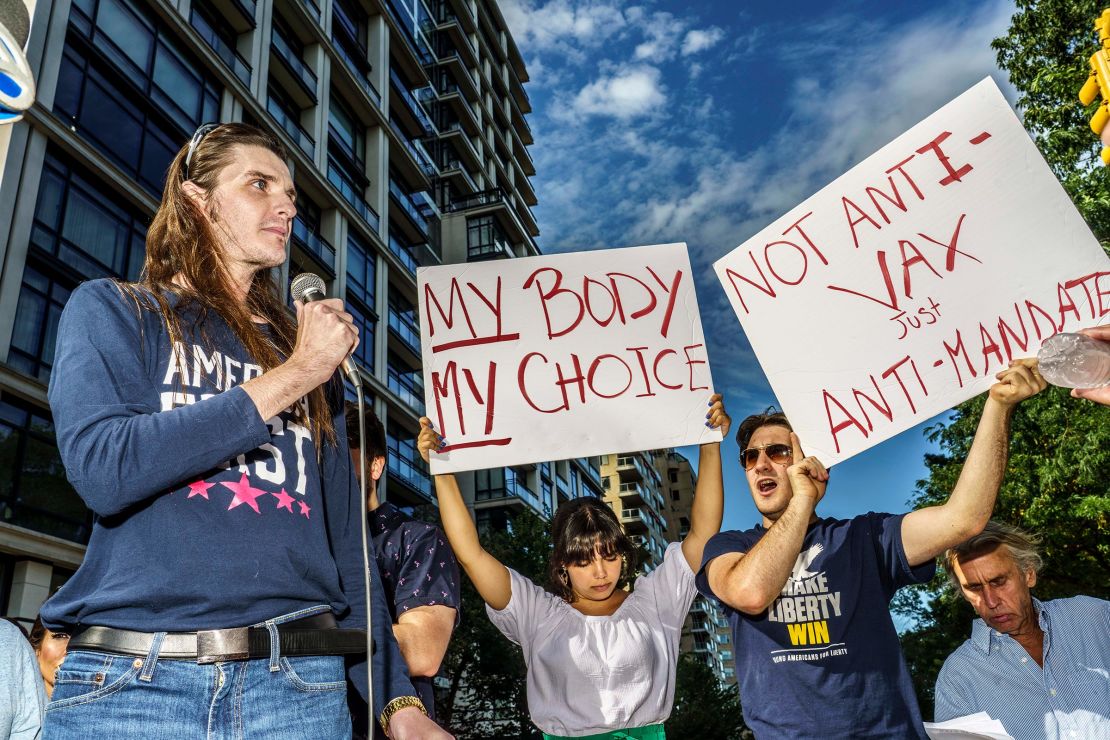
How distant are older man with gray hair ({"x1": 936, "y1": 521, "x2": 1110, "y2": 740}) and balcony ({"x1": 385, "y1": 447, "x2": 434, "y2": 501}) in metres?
25.3

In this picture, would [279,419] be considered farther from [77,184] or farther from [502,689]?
[502,689]

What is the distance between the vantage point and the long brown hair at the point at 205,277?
181cm

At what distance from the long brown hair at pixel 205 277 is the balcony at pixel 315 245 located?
71.8ft

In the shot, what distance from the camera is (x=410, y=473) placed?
3023cm

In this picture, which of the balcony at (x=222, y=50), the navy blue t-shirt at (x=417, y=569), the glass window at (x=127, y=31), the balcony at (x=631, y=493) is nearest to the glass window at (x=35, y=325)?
the glass window at (x=127, y=31)

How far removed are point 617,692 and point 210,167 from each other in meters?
2.33

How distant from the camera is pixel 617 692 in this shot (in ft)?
10.7

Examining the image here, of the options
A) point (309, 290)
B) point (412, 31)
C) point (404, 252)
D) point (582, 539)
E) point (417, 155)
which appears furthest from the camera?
point (412, 31)

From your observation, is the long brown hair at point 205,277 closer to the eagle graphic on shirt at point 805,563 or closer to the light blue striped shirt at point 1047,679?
the eagle graphic on shirt at point 805,563

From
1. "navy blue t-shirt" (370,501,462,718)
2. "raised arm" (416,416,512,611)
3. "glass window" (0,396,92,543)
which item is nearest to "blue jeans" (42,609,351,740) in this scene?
"navy blue t-shirt" (370,501,462,718)

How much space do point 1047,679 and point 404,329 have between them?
29452 millimetres

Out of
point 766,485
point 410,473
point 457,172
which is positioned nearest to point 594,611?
point 766,485

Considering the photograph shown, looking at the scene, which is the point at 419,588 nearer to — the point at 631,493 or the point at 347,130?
the point at 347,130

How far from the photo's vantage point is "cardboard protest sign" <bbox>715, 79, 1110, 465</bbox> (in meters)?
3.09
